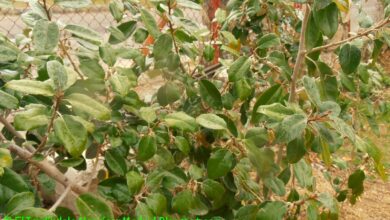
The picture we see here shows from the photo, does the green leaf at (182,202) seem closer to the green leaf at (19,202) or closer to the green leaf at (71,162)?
the green leaf at (71,162)

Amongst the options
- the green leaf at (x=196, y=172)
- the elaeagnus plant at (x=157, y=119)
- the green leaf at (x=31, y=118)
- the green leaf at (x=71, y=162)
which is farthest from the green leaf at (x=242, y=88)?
the green leaf at (x=31, y=118)

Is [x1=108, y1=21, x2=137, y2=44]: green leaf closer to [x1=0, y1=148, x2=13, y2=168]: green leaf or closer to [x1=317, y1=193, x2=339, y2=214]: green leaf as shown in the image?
[x1=0, y1=148, x2=13, y2=168]: green leaf

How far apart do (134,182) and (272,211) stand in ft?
1.16

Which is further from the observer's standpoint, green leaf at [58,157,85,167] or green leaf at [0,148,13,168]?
green leaf at [58,157,85,167]

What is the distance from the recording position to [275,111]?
1012 mm

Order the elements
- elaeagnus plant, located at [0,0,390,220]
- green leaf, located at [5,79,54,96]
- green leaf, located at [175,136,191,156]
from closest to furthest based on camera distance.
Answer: green leaf, located at [5,79,54,96]
elaeagnus plant, located at [0,0,390,220]
green leaf, located at [175,136,191,156]

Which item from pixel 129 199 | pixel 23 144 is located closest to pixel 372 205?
pixel 129 199

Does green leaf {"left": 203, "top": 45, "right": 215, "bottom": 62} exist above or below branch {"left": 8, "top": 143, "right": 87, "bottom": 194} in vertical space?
above

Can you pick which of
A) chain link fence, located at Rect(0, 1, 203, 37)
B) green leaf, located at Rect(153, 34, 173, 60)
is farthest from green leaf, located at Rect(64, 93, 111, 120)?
chain link fence, located at Rect(0, 1, 203, 37)

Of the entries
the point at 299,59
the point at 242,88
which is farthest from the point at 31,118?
the point at 299,59

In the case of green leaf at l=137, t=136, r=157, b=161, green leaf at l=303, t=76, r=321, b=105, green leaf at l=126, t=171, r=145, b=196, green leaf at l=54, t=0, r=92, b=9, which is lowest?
green leaf at l=126, t=171, r=145, b=196

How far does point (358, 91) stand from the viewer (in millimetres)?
1738

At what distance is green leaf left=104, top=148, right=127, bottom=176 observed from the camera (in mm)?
1130

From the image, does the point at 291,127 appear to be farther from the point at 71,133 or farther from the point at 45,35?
the point at 45,35
